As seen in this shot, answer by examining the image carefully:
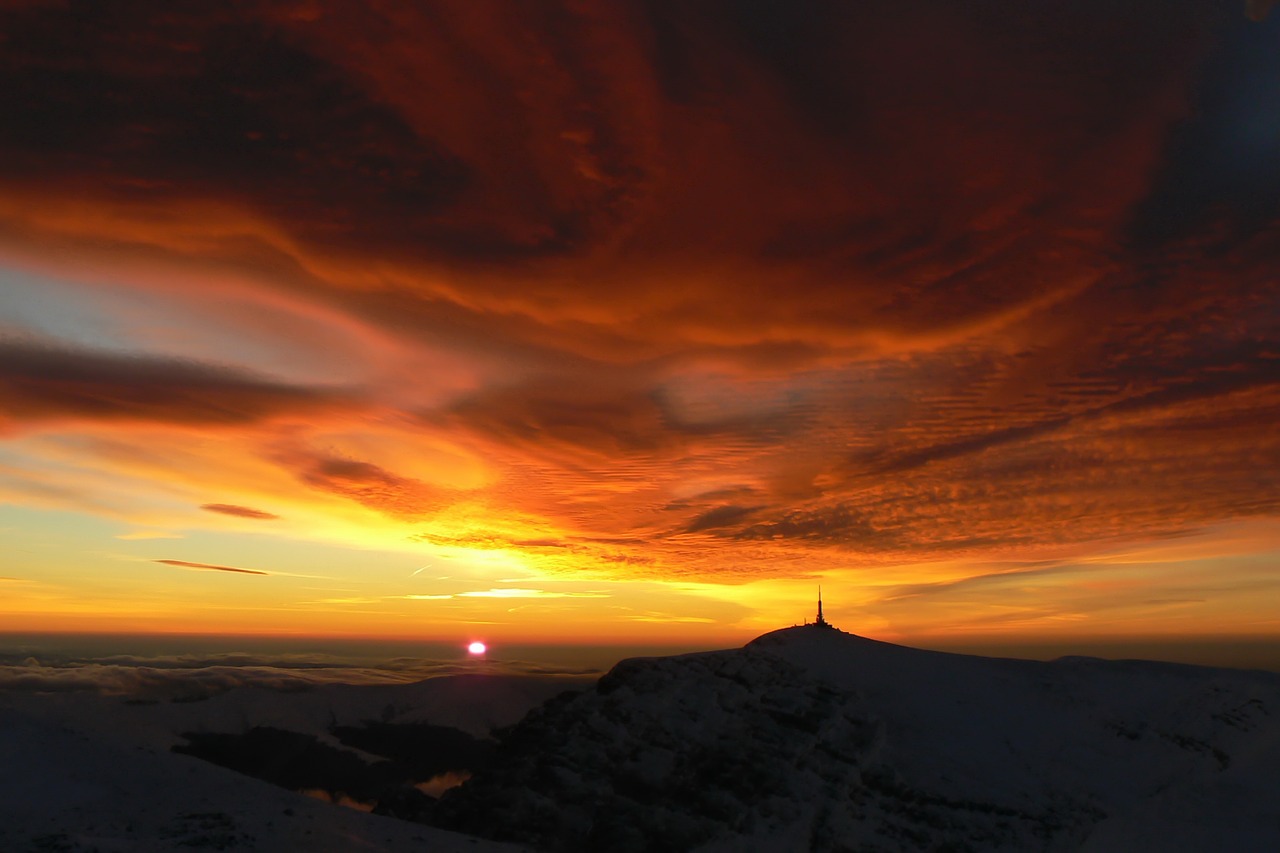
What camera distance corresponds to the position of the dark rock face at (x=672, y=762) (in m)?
45.7

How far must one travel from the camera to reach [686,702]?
5656 cm

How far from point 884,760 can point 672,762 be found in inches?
570

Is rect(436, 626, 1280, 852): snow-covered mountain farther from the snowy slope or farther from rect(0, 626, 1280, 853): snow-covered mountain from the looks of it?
the snowy slope

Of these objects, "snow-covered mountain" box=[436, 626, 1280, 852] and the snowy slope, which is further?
"snow-covered mountain" box=[436, 626, 1280, 852]

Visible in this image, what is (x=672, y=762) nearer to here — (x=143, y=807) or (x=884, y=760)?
(x=884, y=760)

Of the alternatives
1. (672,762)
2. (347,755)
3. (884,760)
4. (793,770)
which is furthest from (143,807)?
(347,755)

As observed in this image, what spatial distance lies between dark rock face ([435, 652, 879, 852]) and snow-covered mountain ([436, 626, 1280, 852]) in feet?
0.42

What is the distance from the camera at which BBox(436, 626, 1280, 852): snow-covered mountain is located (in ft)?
141

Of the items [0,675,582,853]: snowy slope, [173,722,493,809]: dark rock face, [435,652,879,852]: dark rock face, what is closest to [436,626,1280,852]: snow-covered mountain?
[435,652,879,852]: dark rock face

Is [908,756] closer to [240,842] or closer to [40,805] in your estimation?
[240,842]

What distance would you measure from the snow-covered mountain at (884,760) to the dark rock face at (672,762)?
5.1 inches

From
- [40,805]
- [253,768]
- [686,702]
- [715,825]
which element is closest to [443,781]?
[253,768]

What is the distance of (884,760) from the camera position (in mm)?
48500

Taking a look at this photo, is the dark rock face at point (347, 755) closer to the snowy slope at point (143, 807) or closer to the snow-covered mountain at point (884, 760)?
the snow-covered mountain at point (884, 760)
